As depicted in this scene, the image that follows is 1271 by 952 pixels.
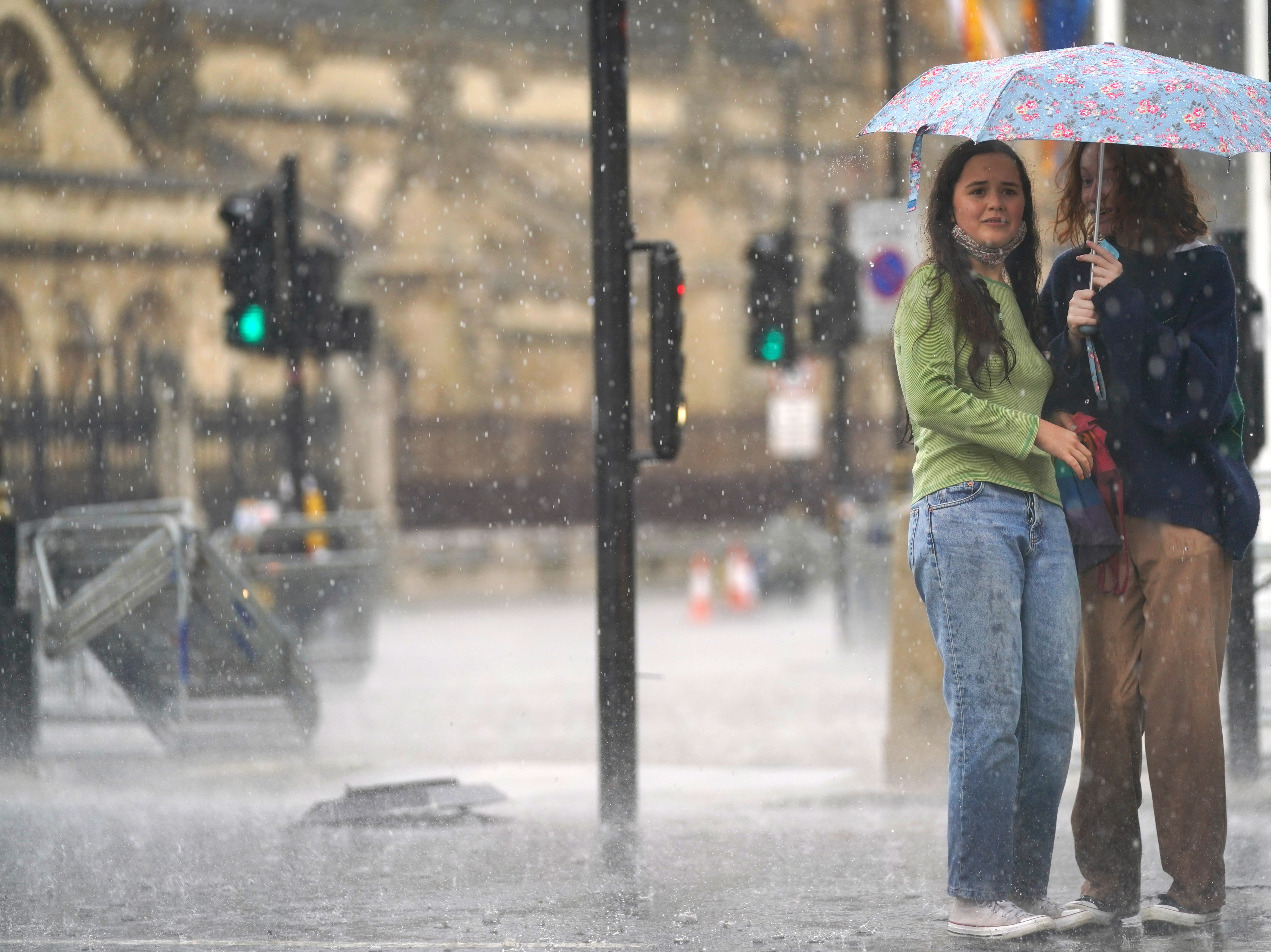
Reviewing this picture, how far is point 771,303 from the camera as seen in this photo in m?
10.0

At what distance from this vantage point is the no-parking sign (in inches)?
387

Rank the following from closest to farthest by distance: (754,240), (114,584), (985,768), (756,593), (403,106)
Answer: (985,768) < (114,584) < (754,240) < (756,593) < (403,106)

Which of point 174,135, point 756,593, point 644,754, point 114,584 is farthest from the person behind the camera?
point 174,135

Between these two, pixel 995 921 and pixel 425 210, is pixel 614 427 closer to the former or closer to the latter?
pixel 995 921

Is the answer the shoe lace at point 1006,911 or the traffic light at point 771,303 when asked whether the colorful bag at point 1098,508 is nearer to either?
the shoe lace at point 1006,911

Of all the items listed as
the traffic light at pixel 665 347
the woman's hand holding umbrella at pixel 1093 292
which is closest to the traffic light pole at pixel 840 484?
the traffic light at pixel 665 347

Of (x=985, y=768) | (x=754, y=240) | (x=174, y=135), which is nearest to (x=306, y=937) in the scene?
(x=985, y=768)

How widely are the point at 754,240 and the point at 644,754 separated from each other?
4.15m

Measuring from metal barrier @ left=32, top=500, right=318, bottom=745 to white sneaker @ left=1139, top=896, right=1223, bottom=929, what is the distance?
4.78m

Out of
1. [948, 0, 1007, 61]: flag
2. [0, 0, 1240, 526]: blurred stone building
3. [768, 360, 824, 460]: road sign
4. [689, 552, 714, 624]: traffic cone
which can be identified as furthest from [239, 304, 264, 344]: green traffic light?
[0, 0, 1240, 526]: blurred stone building

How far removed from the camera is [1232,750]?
253 inches

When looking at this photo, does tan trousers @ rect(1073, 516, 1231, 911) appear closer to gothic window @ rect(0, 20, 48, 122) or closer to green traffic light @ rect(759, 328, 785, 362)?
green traffic light @ rect(759, 328, 785, 362)

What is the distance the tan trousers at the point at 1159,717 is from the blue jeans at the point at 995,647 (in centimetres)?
18

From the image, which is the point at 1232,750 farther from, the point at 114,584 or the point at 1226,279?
the point at 114,584
